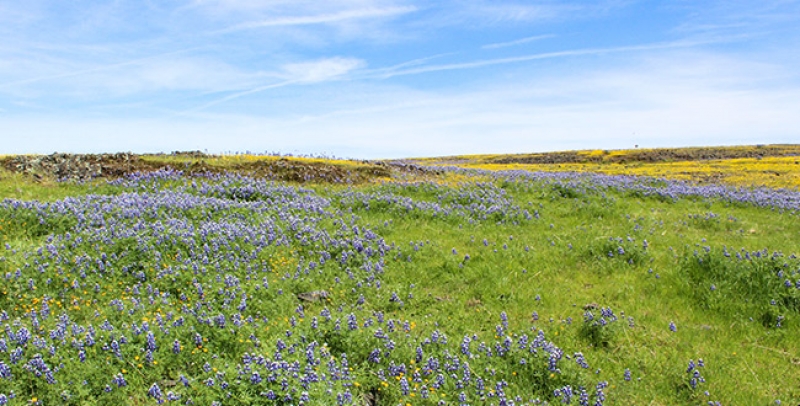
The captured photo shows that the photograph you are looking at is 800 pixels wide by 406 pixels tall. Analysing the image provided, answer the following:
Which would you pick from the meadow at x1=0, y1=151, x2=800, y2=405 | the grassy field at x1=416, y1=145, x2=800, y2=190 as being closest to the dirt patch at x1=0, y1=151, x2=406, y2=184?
the meadow at x1=0, y1=151, x2=800, y2=405

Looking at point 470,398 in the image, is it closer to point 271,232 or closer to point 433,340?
point 433,340

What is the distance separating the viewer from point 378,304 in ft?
28.3

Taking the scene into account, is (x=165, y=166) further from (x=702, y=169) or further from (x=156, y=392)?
(x=702, y=169)

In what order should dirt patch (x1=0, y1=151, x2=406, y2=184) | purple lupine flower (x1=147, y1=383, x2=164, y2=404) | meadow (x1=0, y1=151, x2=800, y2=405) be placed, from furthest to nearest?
dirt patch (x1=0, y1=151, x2=406, y2=184) < meadow (x1=0, y1=151, x2=800, y2=405) < purple lupine flower (x1=147, y1=383, x2=164, y2=404)

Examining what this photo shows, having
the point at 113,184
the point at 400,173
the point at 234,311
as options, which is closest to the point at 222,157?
the point at 113,184

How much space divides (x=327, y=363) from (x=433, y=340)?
63.2 inches

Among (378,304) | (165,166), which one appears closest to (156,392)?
(378,304)

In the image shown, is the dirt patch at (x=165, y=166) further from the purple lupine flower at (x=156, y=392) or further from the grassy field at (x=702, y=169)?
the grassy field at (x=702, y=169)

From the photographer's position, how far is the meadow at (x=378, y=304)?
224 inches

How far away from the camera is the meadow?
569cm

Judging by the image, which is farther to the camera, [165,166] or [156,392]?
[165,166]

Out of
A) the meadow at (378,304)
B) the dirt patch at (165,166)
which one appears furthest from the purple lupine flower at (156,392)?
the dirt patch at (165,166)

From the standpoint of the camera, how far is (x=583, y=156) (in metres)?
57.3

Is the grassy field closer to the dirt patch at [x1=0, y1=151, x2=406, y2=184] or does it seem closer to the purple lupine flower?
the dirt patch at [x1=0, y1=151, x2=406, y2=184]
